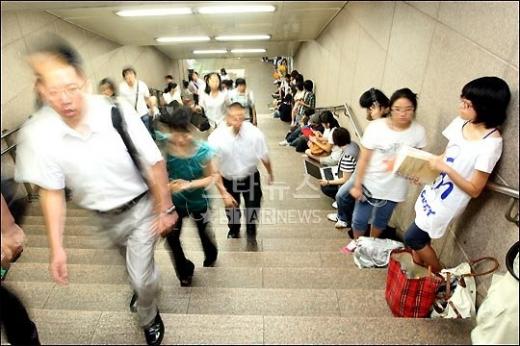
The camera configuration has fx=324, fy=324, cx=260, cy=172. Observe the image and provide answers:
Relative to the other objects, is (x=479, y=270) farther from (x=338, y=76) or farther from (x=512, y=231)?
(x=338, y=76)

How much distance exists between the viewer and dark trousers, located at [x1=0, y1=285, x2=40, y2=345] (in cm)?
159

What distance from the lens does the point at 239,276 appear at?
8.87 ft

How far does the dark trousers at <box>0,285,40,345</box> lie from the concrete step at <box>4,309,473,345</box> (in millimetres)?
112

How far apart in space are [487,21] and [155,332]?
238cm

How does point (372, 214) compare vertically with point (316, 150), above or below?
below

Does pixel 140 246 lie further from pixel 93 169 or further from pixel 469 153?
pixel 469 153

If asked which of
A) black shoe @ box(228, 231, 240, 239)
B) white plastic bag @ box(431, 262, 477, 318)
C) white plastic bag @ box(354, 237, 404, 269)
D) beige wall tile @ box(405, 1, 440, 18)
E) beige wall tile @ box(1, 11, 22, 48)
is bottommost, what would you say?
black shoe @ box(228, 231, 240, 239)

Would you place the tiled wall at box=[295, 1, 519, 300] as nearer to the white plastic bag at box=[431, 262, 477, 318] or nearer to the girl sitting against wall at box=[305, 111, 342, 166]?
the white plastic bag at box=[431, 262, 477, 318]

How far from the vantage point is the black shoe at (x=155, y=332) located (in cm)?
163

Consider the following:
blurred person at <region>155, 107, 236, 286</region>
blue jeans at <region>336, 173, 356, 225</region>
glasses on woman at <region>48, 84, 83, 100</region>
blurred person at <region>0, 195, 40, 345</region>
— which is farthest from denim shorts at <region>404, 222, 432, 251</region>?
blurred person at <region>0, 195, 40, 345</region>

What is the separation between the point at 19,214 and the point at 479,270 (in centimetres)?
266

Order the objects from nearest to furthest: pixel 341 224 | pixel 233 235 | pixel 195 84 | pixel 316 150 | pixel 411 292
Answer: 1. pixel 411 292
2. pixel 233 235
3. pixel 341 224
4. pixel 316 150
5. pixel 195 84

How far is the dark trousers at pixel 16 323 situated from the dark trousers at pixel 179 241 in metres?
0.93

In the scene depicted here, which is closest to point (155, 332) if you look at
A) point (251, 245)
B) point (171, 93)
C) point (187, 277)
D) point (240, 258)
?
point (187, 277)
